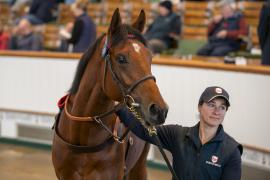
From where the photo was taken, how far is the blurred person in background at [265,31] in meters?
6.89

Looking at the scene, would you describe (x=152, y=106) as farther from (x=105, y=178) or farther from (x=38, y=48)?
(x=38, y=48)

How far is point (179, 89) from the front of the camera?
688 cm

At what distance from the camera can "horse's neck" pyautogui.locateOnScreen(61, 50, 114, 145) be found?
3.74 m

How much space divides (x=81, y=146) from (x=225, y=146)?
1060 mm

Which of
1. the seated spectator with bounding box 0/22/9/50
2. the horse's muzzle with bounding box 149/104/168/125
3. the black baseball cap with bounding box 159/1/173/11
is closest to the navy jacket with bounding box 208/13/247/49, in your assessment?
the black baseball cap with bounding box 159/1/173/11

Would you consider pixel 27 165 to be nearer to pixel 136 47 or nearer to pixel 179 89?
pixel 179 89

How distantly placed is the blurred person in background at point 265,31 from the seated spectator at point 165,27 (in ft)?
7.73

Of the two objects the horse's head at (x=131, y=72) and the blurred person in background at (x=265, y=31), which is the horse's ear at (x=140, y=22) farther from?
the blurred person in background at (x=265, y=31)

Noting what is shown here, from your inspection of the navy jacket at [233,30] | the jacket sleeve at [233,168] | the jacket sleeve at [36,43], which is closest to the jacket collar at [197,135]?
the jacket sleeve at [233,168]

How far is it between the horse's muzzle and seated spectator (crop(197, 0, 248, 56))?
562cm

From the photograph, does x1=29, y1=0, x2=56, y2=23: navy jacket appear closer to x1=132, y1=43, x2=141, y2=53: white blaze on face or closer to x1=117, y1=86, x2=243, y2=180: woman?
x1=132, y1=43, x2=141, y2=53: white blaze on face

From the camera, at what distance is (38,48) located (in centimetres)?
1013

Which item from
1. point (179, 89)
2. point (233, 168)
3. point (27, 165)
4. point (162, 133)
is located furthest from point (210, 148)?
point (27, 165)

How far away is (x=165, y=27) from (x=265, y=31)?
8.11 ft
